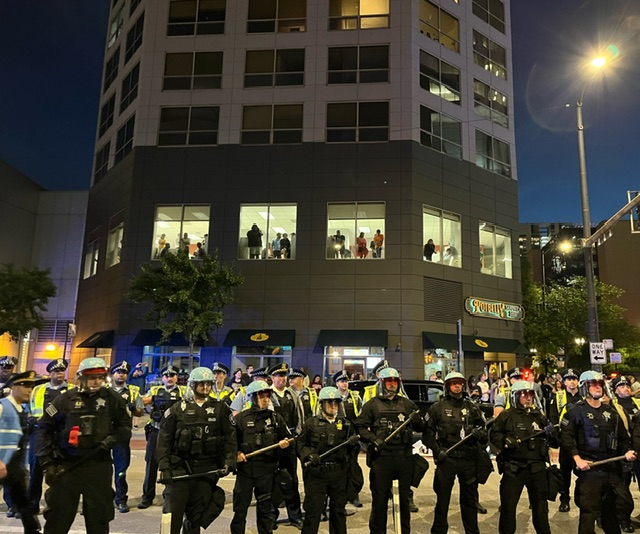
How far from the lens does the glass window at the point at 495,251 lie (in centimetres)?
2712

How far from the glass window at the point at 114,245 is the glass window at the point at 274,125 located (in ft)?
27.2

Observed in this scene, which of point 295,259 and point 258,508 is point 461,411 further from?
point 295,259

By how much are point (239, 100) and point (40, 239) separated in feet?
92.7

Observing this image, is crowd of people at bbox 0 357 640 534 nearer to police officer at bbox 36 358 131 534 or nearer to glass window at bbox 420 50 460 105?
police officer at bbox 36 358 131 534

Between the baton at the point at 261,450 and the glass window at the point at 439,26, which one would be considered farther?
the glass window at the point at 439,26

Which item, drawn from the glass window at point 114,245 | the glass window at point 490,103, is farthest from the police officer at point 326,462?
the glass window at point 490,103

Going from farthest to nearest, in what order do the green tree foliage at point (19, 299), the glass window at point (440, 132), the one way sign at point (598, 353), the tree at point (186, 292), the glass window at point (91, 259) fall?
the green tree foliage at point (19, 299), the glass window at point (91, 259), the glass window at point (440, 132), the tree at point (186, 292), the one way sign at point (598, 353)

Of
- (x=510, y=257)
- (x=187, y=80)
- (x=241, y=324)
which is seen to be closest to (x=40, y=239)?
(x=187, y=80)

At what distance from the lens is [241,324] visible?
2411 cm

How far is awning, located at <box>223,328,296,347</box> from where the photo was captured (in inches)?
914

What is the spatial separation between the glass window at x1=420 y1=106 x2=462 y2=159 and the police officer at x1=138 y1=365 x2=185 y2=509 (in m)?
19.8

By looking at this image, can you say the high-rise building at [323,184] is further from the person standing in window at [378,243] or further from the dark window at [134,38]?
the dark window at [134,38]

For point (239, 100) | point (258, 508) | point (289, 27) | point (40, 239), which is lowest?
point (258, 508)

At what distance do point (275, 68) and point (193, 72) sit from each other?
14.0 feet
